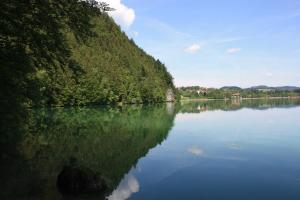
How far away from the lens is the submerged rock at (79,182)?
675 inches

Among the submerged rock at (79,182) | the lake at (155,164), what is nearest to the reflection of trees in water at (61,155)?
the lake at (155,164)

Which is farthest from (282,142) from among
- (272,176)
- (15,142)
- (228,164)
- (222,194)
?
(15,142)

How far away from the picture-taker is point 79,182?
1736cm

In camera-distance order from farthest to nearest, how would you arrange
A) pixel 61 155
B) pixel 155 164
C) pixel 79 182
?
pixel 61 155
pixel 155 164
pixel 79 182

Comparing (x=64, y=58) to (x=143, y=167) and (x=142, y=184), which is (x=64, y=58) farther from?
(x=143, y=167)

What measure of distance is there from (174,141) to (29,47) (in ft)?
73.1

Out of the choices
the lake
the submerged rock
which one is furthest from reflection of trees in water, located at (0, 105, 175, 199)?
the submerged rock

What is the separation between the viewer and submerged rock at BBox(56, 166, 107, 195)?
675 inches

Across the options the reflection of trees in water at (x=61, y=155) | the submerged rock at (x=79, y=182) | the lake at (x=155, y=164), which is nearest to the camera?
the submerged rock at (x=79, y=182)

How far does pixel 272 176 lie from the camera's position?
22.0 m

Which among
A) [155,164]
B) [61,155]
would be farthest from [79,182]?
[61,155]

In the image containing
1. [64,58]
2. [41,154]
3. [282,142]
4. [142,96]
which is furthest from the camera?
[142,96]

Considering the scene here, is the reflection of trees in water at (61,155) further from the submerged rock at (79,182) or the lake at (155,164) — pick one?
the submerged rock at (79,182)

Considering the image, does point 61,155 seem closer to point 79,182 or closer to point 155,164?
point 155,164
